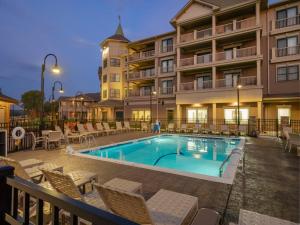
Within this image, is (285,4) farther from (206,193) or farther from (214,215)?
(214,215)

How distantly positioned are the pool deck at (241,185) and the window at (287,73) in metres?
14.1

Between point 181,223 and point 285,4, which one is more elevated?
point 285,4

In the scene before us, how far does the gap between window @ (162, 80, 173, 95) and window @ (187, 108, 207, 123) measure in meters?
3.72

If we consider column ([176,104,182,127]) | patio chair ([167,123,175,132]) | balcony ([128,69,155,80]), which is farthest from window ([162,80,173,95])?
patio chair ([167,123,175,132])

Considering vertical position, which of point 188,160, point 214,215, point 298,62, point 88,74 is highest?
point 88,74

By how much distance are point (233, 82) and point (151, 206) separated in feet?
59.7

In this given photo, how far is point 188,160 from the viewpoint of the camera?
870 centimetres

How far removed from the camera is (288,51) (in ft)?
55.9

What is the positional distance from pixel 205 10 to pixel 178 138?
14975 millimetres

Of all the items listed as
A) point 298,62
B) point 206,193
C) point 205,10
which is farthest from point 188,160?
point 205,10

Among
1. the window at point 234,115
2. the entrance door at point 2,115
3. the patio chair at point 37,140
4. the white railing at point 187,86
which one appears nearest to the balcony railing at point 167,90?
the white railing at point 187,86

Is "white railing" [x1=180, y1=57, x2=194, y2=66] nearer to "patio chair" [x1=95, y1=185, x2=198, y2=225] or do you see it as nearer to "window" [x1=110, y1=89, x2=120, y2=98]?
"window" [x1=110, y1=89, x2=120, y2=98]

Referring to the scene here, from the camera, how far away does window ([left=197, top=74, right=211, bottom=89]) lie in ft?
65.2

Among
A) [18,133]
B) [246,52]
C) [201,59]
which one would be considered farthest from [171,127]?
[18,133]
